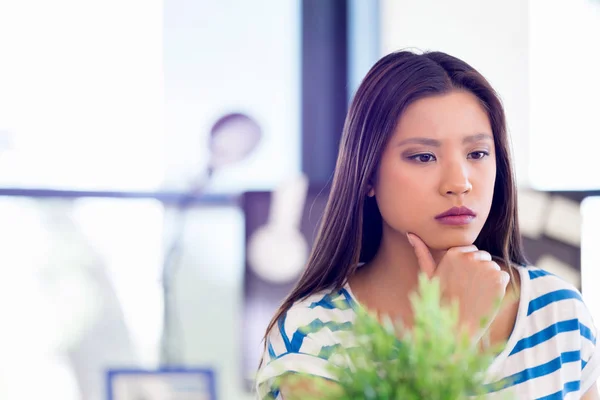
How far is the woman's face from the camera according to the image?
3.73ft

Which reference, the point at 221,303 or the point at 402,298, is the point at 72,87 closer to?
the point at 221,303

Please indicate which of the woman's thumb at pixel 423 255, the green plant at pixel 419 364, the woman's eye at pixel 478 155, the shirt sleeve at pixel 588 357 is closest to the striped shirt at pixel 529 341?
the shirt sleeve at pixel 588 357

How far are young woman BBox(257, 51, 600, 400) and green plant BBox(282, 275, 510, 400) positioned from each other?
1.77ft

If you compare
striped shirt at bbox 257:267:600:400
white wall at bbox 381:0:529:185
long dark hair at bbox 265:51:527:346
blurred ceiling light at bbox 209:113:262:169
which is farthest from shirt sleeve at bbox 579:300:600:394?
blurred ceiling light at bbox 209:113:262:169

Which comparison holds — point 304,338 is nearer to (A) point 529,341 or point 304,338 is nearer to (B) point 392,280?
(B) point 392,280

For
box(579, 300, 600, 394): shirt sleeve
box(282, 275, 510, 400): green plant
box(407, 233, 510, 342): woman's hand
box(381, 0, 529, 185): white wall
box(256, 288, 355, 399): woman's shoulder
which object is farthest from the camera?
box(381, 0, 529, 185): white wall

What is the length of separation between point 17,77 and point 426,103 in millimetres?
1674

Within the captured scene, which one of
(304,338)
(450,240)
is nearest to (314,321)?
(304,338)

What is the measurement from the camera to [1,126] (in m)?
2.40

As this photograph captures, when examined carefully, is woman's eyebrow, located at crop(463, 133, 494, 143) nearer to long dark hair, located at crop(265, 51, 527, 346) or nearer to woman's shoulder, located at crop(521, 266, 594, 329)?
long dark hair, located at crop(265, 51, 527, 346)

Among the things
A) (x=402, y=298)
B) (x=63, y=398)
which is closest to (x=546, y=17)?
(x=402, y=298)

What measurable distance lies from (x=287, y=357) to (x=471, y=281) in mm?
312

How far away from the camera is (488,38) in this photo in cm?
235

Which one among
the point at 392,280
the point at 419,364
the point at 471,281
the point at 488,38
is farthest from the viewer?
the point at 488,38
